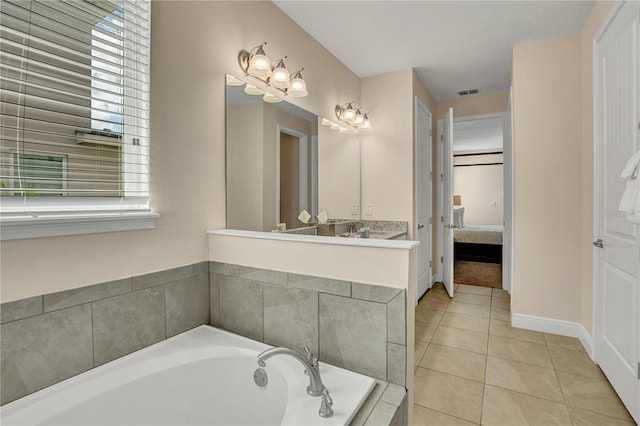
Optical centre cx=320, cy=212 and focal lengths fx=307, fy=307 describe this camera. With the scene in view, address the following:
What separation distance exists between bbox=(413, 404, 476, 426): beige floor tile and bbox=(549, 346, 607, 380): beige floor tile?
1.03 metres

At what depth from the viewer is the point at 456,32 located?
2.58m

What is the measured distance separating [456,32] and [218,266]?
2.65m

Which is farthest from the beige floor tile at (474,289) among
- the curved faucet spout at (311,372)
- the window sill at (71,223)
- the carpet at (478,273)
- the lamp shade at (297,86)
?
the window sill at (71,223)

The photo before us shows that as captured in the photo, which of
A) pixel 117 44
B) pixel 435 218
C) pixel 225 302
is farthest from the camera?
pixel 435 218

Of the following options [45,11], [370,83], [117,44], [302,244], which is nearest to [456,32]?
[370,83]

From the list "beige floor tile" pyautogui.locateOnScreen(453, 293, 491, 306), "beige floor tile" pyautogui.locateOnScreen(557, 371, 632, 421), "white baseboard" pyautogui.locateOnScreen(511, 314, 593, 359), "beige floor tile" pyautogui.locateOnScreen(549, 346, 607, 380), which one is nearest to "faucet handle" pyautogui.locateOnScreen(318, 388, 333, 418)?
"beige floor tile" pyautogui.locateOnScreen(557, 371, 632, 421)

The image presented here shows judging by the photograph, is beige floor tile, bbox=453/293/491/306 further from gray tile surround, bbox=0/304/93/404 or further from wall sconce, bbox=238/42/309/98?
gray tile surround, bbox=0/304/93/404

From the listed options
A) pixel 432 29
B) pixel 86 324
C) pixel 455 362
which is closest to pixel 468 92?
pixel 432 29

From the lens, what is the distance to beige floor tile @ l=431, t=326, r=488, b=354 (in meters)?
2.43

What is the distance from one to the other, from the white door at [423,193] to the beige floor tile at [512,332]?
2.65 feet

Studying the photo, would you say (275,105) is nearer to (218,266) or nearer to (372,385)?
(218,266)

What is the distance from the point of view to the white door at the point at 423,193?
3.52 meters

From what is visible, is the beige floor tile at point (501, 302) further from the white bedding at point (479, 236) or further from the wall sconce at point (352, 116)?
the wall sconce at point (352, 116)

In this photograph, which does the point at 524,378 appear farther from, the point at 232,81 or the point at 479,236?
the point at 479,236
